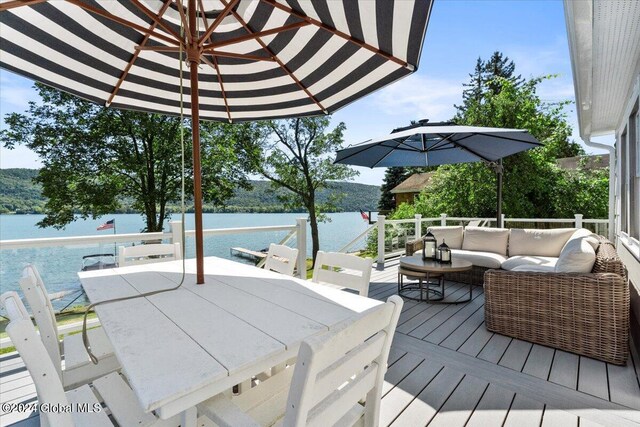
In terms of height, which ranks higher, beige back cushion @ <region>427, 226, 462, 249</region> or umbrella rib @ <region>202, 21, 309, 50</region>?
umbrella rib @ <region>202, 21, 309, 50</region>

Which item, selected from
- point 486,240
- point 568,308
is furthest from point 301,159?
point 568,308

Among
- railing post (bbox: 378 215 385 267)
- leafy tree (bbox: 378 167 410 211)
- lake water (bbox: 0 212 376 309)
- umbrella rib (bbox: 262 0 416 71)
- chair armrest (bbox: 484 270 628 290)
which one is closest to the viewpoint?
umbrella rib (bbox: 262 0 416 71)

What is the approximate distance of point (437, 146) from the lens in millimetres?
5391

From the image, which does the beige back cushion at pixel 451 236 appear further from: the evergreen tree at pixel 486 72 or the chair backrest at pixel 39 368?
the evergreen tree at pixel 486 72

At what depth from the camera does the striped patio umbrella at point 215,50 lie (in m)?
1.82

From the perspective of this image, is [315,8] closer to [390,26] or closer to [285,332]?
[390,26]

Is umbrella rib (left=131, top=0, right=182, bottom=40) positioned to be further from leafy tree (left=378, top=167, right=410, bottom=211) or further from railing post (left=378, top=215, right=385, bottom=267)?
leafy tree (left=378, top=167, right=410, bottom=211)

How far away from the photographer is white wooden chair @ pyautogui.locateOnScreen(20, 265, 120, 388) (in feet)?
4.66

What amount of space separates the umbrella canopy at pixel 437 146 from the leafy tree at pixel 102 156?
790cm

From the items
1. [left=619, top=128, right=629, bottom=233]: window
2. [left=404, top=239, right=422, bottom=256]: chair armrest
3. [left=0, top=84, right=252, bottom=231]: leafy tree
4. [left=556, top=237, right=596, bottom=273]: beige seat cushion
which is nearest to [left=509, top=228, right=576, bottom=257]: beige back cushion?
[left=619, top=128, right=629, bottom=233]: window

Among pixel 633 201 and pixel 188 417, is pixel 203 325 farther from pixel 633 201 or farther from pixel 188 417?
pixel 633 201

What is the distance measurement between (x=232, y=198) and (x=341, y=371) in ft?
41.0

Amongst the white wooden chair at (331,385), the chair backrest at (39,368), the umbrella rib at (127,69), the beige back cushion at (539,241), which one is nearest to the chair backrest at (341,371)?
the white wooden chair at (331,385)

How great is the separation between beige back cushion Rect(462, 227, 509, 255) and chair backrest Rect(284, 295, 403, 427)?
4.92 metres
